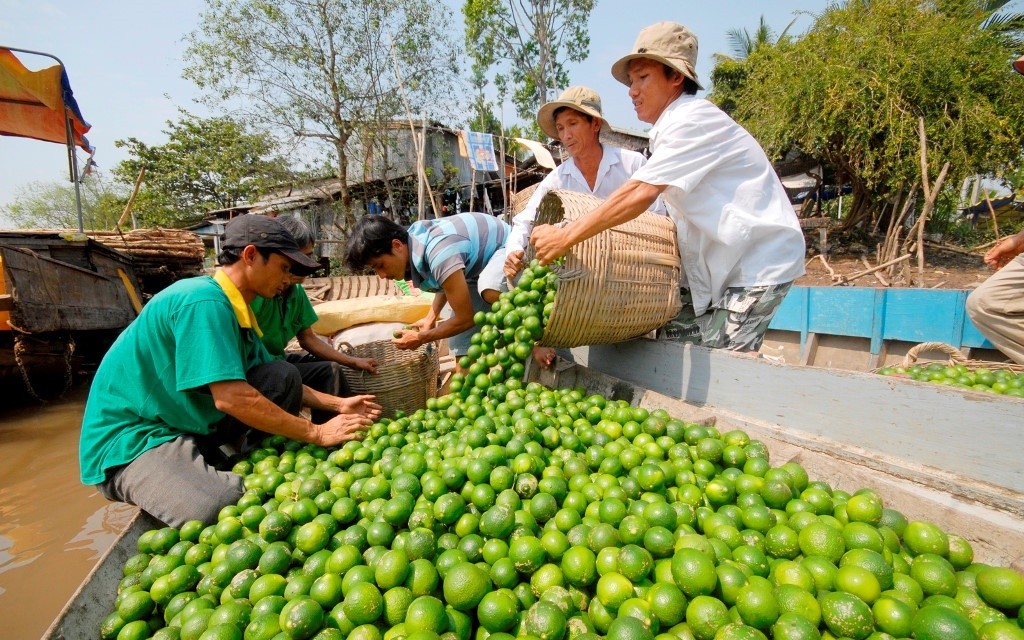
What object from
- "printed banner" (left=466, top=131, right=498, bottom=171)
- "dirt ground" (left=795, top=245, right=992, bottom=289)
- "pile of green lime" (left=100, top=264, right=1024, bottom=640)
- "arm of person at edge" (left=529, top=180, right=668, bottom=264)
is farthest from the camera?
"printed banner" (left=466, top=131, right=498, bottom=171)

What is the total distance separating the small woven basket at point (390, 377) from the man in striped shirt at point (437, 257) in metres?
0.12

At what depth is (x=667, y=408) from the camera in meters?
3.05

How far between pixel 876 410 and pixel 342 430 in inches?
113

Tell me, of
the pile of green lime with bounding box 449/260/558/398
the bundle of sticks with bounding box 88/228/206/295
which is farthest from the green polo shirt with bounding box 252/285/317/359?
the bundle of sticks with bounding box 88/228/206/295

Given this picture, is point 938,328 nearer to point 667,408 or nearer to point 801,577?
point 667,408

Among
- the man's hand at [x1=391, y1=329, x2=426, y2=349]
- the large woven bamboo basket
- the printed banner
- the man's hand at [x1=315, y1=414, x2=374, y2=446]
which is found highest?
the printed banner

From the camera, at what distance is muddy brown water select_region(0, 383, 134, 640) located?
10.0 ft

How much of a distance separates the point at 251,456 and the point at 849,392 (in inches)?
132

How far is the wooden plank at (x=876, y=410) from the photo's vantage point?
75.1 inches

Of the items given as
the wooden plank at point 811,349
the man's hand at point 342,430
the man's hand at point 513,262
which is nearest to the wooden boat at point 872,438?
the man's hand at point 342,430

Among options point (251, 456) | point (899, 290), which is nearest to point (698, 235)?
point (251, 456)

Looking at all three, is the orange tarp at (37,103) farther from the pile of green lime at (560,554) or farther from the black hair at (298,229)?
the pile of green lime at (560,554)

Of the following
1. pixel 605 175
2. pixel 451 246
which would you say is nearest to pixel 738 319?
pixel 605 175

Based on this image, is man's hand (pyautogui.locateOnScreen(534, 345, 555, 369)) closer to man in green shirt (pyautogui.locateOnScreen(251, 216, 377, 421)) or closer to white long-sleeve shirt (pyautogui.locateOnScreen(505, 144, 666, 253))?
white long-sleeve shirt (pyautogui.locateOnScreen(505, 144, 666, 253))
